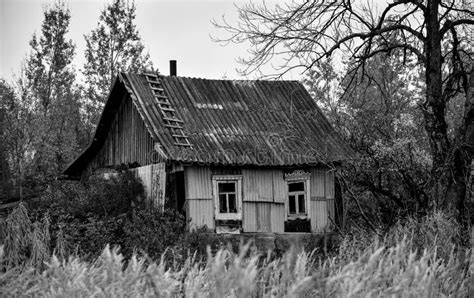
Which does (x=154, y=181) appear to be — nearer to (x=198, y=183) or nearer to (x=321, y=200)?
(x=198, y=183)

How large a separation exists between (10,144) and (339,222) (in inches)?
702

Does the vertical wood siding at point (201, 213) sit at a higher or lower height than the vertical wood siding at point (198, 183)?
lower

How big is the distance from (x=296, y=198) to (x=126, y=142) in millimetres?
5501

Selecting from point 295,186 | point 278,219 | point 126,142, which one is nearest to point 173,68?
point 126,142

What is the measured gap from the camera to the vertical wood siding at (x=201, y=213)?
1841 cm

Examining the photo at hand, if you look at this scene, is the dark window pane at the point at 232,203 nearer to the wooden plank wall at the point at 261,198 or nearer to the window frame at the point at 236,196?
the window frame at the point at 236,196

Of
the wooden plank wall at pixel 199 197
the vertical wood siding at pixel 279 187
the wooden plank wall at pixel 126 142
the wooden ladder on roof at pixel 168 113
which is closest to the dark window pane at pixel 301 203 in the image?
the vertical wood siding at pixel 279 187

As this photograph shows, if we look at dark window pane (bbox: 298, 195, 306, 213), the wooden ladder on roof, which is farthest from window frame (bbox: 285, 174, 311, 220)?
the wooden ladder on roof

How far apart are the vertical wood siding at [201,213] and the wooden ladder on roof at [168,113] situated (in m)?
1.62

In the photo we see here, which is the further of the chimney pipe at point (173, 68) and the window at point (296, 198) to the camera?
the chimney pipe at point (173, 68)

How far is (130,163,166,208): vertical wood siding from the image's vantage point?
1856cm

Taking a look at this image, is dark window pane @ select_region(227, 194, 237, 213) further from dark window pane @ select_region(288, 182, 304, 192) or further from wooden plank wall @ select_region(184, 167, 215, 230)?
dark window pane @ select_region(288, 182, 304, 192)

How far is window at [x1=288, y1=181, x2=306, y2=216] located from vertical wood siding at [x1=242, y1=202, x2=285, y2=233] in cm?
46

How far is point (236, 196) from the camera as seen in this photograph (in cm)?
1917
